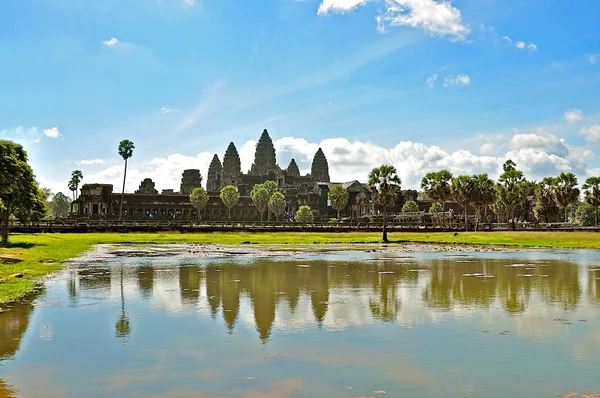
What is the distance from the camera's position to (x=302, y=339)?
14.5 meters

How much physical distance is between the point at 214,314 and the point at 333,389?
8496 millimetres

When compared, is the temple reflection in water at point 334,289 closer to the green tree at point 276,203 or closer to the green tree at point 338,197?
the green tree at point 276,203

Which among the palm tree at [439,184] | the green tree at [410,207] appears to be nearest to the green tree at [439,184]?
the palm tree at [439,184]

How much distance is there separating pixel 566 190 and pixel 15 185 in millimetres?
94150

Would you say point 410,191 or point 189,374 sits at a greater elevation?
point 410,191

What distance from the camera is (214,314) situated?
18.2m

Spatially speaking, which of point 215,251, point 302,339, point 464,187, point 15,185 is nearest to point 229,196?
point 464,187

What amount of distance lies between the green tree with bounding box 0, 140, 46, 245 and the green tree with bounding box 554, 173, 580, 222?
8971cm

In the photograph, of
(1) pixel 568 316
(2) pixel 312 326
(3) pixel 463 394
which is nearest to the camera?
(3) pixel 463 394

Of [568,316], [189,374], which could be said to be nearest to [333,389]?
[189,374]

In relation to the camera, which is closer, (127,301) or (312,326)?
(312,326)

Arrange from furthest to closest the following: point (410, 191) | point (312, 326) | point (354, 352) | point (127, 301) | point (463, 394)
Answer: point (410, 191), point (127, 301), point (312, 326), point (354, 352), point (463, 394)

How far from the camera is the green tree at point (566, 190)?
106 m

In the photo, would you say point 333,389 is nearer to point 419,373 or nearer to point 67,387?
point 419,373
